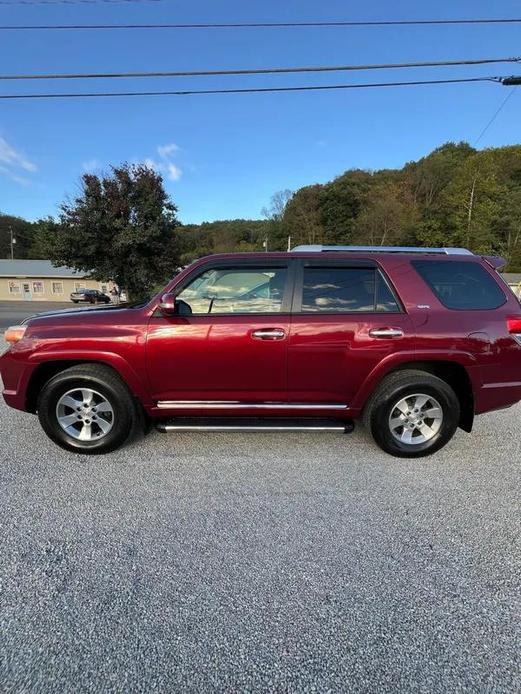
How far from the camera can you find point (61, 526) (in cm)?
263

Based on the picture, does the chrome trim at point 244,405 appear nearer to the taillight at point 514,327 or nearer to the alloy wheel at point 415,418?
the alloy wheel at point 415,418

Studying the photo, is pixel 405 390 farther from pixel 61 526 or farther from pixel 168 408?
pixel 61 526

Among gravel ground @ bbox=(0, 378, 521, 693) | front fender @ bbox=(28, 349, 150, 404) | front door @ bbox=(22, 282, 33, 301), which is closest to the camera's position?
gravel ground @ bbox=(0, 378, 521, 693)

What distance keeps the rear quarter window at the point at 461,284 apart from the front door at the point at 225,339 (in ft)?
4.41

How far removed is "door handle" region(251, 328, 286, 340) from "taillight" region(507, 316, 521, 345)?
202 centimetres

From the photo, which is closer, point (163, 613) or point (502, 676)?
point (502, 676)

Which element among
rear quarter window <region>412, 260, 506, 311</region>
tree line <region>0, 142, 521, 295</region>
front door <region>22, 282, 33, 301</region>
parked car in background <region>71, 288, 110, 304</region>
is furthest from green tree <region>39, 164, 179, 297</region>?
front door <region>22, 282, 33, 301</region>

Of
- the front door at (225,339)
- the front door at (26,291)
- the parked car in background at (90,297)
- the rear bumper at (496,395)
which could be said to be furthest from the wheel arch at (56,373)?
the front door at (26,291)

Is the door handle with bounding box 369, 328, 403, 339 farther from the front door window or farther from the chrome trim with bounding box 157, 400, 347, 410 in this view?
the front door window

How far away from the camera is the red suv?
Answer: 11.3ft

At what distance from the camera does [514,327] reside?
3.52 meters

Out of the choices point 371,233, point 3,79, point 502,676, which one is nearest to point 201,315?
point 502,676

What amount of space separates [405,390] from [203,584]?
2.27m

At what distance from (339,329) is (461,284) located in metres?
1.28
